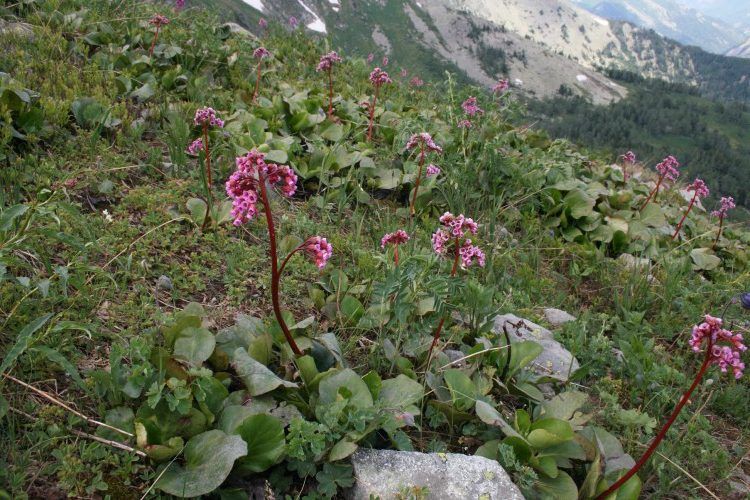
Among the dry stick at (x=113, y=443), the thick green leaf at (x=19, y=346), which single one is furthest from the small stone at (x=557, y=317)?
the thick green leaf at (x=19, y=346)

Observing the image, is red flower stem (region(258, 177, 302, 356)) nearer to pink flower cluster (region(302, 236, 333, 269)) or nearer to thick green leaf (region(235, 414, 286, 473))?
pink flower cluster (region(302, 236, 333, 269))

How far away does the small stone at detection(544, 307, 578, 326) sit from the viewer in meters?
4.16

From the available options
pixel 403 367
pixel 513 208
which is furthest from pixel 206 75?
pixel 403 367

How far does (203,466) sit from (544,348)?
235cm

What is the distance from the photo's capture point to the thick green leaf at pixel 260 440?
7.03ft

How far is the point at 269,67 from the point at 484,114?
11.2ft

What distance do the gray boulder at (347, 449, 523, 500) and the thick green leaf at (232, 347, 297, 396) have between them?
1.66ft

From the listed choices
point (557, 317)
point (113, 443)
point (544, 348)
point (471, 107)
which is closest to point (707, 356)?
point (544, 348)

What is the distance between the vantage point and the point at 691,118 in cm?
16175

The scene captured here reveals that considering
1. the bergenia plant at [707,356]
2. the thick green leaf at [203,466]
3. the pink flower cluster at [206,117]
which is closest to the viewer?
the thick green leaf at [203,466]

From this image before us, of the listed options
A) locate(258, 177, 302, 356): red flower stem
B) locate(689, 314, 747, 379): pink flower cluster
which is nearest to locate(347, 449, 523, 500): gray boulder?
locate(258, 177, 302, 356): red flower stem

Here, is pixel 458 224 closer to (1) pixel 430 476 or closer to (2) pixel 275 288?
(2) pixel 275 288

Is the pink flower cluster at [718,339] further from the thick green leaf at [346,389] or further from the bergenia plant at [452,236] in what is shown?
the thick green leaf at [346,389]

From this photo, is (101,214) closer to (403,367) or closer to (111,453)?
(111,453)
